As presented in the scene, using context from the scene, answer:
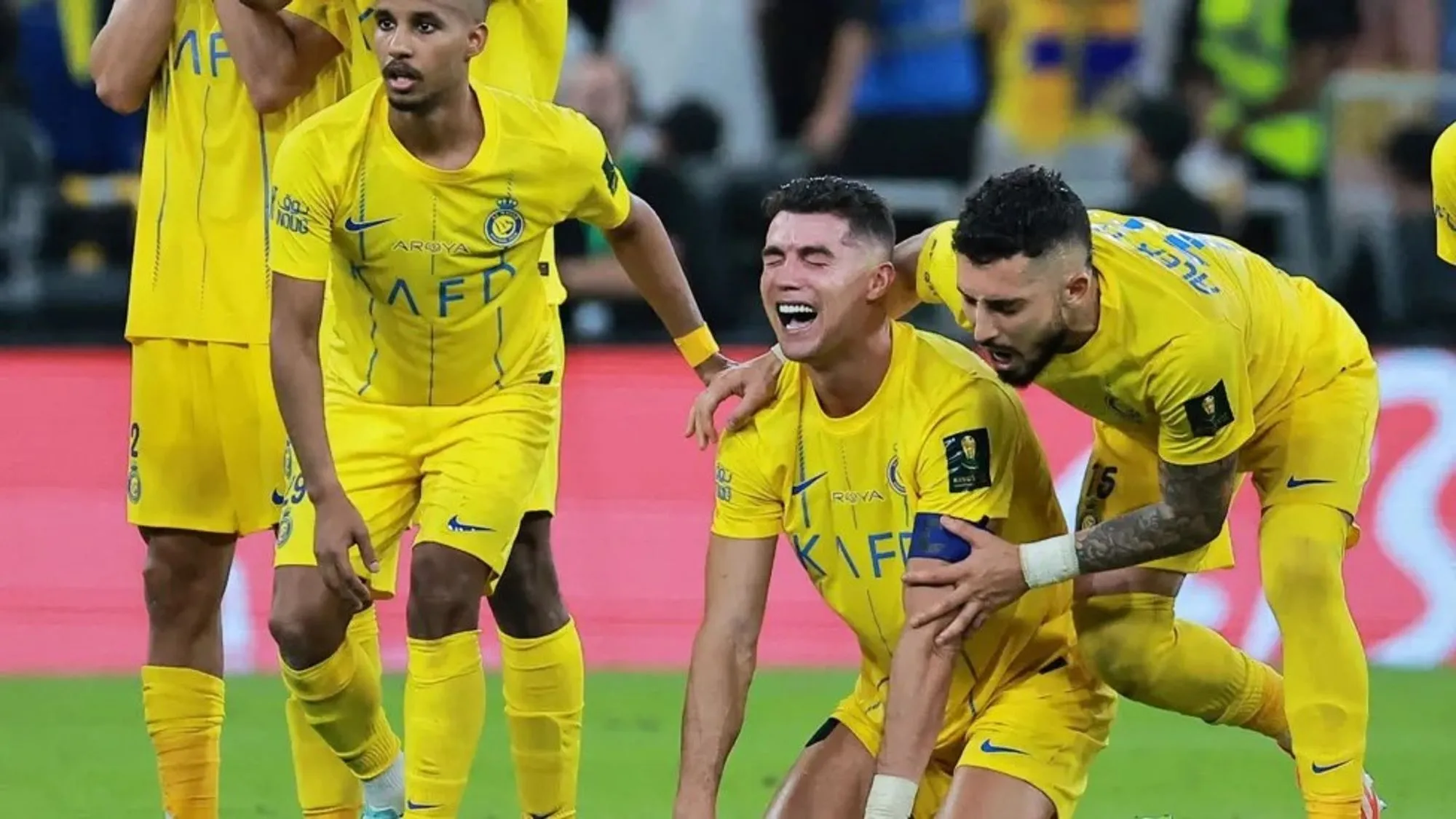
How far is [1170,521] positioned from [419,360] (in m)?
1.74

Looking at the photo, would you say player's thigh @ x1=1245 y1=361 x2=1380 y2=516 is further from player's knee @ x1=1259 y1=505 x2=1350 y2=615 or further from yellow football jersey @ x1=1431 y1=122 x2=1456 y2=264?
yellow football jersey @ x1=1431 y1=122 x2=1456 y2=264

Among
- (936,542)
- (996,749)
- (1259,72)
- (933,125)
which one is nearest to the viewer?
(936,542)

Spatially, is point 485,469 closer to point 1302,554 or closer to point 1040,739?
point 1040,739

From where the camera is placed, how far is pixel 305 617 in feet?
18.4

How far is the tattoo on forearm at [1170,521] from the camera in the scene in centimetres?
555

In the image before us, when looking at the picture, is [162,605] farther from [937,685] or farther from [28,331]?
[28,331]

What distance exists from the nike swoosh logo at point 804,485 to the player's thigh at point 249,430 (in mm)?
1374

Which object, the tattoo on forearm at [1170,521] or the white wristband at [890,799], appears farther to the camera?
the tattoo on forearm at [1170,521]

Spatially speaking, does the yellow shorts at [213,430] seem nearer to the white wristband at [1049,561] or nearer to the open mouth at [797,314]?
the open mouth at [797,314]

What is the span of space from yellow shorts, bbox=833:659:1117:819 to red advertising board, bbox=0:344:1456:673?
404cm

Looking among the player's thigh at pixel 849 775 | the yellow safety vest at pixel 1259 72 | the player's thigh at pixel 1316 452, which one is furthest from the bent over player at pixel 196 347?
the yellow safety vest at pixel 1259 72

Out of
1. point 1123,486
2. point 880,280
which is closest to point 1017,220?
point 880,280

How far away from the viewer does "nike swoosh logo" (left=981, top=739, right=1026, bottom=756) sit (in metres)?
5.61

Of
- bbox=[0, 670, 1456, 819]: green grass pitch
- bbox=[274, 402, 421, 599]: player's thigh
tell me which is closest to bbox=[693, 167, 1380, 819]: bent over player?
bbox=[274, 402, 421, 599]: player's thigh
